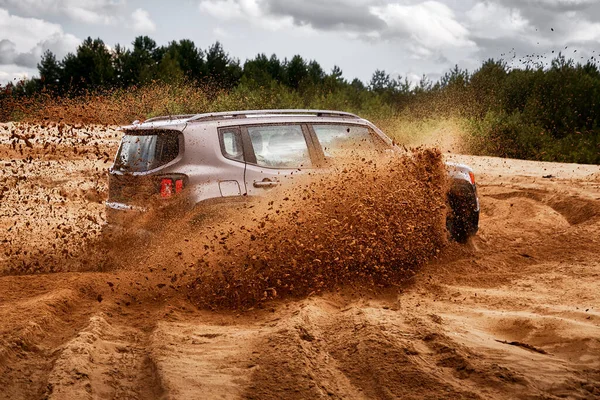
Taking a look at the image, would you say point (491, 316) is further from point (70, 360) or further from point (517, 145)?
point (517, 145)

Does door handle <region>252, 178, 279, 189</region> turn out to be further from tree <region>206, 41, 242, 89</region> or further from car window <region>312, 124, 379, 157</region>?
tree <region>206, 41, 242, 89</region>

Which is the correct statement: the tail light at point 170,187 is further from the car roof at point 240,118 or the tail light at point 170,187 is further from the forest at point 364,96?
the forest at point 364,96

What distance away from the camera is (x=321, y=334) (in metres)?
4.93

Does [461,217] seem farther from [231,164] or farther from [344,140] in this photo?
[231,164]

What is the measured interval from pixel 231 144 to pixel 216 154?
0.70 ft

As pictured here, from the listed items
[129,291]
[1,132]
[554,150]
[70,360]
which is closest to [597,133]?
[554,150]

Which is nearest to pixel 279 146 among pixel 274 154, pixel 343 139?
pixel 274 154

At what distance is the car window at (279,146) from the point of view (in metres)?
6.72

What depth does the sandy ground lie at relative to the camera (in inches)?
159

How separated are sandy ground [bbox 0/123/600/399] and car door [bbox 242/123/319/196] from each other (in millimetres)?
1294

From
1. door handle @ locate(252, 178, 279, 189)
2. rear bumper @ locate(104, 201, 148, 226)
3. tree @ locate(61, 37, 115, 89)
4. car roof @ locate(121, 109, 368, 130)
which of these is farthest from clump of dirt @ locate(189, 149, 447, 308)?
tree @ locate(61, 37, 115, 89)

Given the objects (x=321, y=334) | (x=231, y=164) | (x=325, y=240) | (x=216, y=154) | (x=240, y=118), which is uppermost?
(x=240, y=118)

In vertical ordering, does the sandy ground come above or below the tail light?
below

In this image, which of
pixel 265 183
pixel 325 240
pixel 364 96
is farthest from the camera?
pixel 364 96
